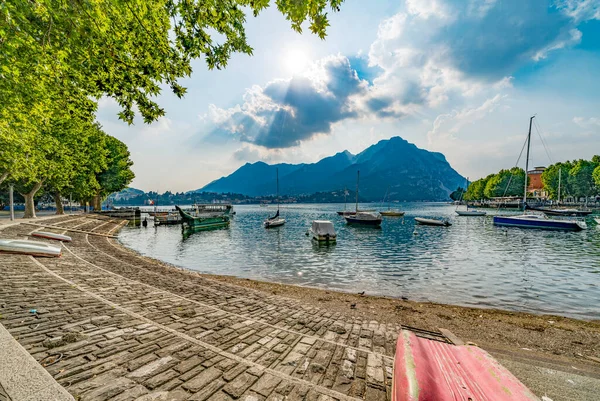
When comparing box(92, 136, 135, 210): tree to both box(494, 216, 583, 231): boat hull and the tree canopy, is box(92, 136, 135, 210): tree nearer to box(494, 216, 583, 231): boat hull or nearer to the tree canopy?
the tree canopy

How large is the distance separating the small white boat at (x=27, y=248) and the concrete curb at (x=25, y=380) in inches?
484

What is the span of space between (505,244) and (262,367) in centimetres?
3757

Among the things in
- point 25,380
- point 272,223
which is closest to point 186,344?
point 25,380

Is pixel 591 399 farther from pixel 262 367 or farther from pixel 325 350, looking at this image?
pixel 262 367

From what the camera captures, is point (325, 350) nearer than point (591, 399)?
No

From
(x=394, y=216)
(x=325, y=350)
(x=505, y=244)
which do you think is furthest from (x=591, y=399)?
(x=394, y=216)

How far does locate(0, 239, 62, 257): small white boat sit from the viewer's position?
1188 centimetres

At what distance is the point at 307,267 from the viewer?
68.9ft

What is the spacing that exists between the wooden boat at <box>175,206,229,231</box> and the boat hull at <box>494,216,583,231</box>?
59395 mm

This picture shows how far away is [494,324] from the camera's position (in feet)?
31.7

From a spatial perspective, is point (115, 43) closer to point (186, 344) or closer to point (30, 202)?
point (186, 344)

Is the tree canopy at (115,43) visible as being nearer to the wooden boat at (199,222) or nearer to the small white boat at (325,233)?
the small white boat at (325,233)

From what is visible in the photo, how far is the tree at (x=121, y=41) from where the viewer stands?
15.5ft

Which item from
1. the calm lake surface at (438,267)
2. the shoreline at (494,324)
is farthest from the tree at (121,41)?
the calm lake surface at (438,267)
